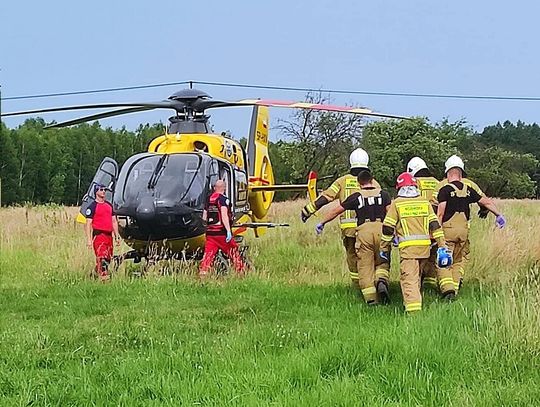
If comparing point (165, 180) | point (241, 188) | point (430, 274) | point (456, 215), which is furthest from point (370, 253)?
point (241, 188)

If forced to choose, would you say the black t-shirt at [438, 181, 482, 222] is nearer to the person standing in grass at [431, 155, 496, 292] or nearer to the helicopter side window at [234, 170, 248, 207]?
the person standing in grass at [431, 155, 496, 292]

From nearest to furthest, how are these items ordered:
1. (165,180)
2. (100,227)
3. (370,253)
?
(370,253), (100,227), (165,180)

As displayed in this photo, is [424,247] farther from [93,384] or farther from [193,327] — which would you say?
[93,384]

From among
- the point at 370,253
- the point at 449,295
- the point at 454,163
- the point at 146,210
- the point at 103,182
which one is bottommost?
the point at 449,295

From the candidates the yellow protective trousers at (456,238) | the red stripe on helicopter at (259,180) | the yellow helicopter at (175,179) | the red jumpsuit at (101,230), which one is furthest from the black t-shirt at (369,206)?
the red stripe on helicopter at (259,180)

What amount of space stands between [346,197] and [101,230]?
13.5ft

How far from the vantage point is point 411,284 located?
312 inches

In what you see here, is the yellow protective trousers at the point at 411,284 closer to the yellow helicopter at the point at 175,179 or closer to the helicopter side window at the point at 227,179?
the yellow helicopter at the point at 175,179

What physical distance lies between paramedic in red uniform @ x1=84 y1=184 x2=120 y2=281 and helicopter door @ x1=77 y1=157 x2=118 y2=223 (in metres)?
0.13

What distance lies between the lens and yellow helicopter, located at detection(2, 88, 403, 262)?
1122 centimetres

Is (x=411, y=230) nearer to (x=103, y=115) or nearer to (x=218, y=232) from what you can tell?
(x=218, y=232)

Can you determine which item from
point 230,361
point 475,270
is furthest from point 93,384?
point 475,270

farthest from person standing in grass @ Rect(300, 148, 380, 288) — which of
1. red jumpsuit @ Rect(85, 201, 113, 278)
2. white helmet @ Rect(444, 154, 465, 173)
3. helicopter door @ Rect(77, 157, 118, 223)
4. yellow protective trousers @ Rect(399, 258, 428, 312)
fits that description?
helicopter door @ Rect(77, 157, 118, 223)

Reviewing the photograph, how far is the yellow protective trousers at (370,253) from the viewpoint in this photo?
8734 mm
